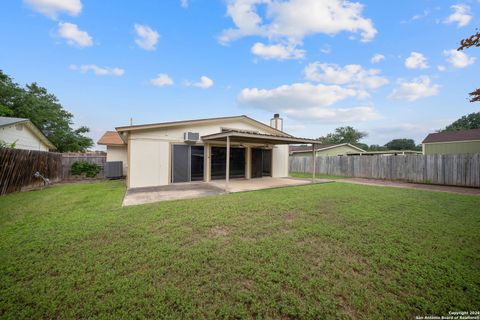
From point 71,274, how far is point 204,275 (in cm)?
161

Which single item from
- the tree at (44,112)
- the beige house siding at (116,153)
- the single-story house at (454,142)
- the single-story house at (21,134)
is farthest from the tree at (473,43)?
the tree at (44,112)

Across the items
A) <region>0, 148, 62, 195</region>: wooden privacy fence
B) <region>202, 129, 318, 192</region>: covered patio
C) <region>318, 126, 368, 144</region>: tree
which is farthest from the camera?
<region>318, 126, 368, 144</region>: tree

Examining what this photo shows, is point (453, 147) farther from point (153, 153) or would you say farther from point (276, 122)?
point (153, 153)

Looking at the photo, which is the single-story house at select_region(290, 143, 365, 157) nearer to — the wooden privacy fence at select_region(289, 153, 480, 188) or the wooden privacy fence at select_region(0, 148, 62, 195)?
the wooden privacy fence at select_region(289, 153, 480, 188)

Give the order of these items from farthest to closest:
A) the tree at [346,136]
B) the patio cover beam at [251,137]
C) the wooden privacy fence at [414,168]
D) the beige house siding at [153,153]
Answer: the tree at [346,136], the wooden privacy fence at [414,168], the beige house siding at [153,153], the patio cover beam at [251,137]

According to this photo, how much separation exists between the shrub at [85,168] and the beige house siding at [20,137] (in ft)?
9.74

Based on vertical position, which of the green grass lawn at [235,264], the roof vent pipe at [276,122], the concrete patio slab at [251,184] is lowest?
the green grass lawn at [235,264]

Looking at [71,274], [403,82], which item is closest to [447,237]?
[71,274]

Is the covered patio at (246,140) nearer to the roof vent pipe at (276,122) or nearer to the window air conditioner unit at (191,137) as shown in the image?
the window air conditioner unit at (191,137)

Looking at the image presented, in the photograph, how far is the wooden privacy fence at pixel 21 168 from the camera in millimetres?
7086

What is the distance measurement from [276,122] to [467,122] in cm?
5268

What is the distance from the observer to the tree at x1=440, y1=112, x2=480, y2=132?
39.0 metres

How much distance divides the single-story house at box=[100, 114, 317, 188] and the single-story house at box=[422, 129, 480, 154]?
19012 millimetres

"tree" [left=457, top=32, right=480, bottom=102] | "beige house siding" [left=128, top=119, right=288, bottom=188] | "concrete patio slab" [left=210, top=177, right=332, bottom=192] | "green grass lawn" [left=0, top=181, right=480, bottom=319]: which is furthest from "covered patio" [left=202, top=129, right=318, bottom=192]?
"tree" [left=457, top=32, right=480, bottom=102]
